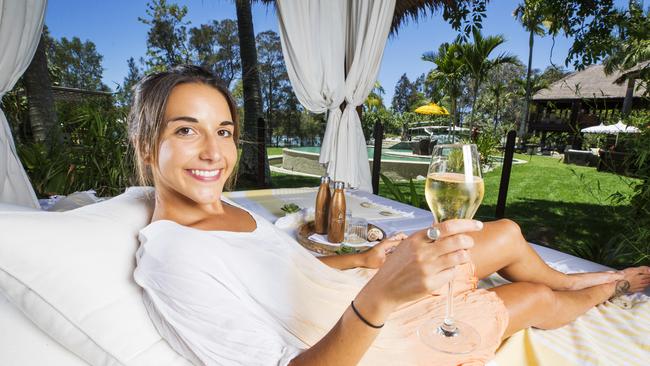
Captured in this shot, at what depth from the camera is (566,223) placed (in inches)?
211

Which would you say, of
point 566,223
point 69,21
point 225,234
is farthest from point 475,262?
point 69,21

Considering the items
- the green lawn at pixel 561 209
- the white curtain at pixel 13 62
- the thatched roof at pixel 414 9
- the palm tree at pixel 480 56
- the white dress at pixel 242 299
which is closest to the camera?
the white dress at pixel 242 299

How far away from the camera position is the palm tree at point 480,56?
1430 centimetres

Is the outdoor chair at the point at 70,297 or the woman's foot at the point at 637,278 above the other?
the outdoor chair at the point at 70,297

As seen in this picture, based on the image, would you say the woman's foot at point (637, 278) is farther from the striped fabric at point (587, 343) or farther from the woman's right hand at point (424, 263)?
the woman's right hand at point (424, 263)

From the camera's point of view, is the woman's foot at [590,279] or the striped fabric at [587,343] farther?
the woman's foot at [590,279]

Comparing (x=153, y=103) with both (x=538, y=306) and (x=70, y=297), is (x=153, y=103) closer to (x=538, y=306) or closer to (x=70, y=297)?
(x=70, y=297)

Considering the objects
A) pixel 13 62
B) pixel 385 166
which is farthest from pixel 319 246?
pixel 385 166

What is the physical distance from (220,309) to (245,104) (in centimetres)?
628

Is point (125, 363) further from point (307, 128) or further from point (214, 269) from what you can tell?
point (307, 128)

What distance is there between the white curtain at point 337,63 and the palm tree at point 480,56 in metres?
11.5

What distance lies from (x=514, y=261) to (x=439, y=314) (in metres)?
0.55

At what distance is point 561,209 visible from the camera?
6316mm

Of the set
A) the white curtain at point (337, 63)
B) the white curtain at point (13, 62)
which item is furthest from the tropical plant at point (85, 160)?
the white curtain at point (337, 63)
